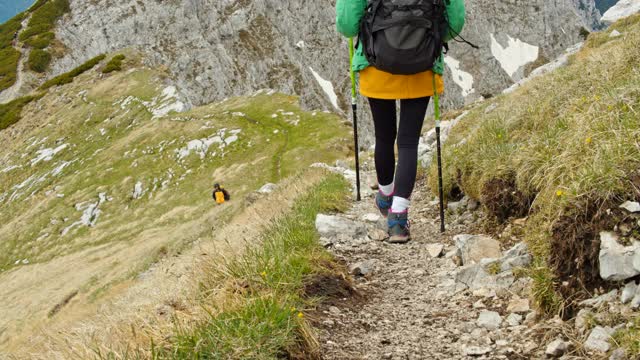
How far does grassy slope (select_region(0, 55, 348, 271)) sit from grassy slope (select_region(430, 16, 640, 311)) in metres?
36.2

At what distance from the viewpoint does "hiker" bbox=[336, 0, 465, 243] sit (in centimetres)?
641

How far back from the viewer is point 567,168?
192 inches

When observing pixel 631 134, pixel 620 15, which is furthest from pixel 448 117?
pixel 631 134

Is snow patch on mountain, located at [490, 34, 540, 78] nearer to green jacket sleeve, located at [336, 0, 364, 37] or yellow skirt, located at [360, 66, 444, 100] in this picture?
yellow skirt, located at [360, 66, 444, 100]

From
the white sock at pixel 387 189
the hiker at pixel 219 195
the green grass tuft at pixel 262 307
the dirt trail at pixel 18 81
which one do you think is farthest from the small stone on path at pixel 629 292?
the dirt trail at pixel 18 81

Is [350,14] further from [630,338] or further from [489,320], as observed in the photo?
[630,338]

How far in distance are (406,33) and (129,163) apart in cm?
5432

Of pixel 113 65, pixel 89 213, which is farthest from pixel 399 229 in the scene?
pixel 113 65

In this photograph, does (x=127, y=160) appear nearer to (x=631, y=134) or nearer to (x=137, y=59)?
(x=137, y=59)

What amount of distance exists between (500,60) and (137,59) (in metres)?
96.1

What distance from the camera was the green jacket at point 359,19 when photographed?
22.0 ft

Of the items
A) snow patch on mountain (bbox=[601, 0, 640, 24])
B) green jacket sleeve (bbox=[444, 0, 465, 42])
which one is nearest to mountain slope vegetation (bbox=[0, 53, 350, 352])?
green jacket sleeve (bbox=[444, 0, 465, 42])

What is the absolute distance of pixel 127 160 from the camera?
5634 cm

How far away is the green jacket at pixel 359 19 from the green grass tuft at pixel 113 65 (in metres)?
84.8
